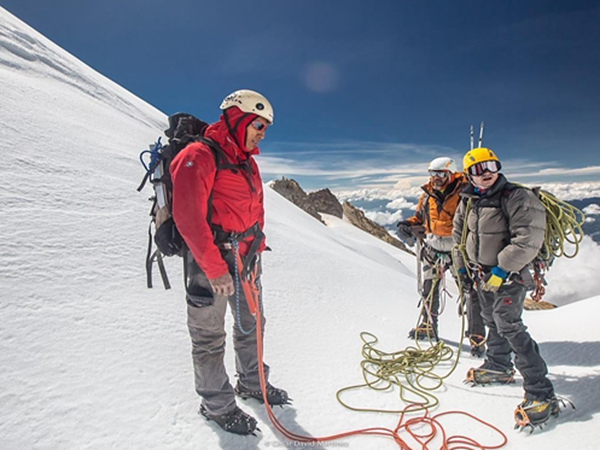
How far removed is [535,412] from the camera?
259 cm

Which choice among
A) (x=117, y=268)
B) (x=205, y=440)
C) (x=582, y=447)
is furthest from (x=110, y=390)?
(x=582, y=447)

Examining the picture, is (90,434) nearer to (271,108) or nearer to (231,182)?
(231,182)

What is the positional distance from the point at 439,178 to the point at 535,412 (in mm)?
2773

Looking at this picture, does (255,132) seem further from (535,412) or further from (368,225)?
(368,225)

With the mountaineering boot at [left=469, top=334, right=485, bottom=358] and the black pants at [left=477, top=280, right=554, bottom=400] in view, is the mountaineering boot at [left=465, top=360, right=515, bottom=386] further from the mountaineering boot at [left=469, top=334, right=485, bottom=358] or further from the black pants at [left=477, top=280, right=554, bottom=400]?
the mountaineering boot at [left=469, top=334, right=485, bottom=358]

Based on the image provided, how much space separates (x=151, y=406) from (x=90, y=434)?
16.3 inches

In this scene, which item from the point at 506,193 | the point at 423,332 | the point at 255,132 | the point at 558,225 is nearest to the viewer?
the point at 255,132

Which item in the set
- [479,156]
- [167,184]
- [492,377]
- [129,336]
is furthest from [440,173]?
[129,336]

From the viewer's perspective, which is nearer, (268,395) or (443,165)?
(268,395)

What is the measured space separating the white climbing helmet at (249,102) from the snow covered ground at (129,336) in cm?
213

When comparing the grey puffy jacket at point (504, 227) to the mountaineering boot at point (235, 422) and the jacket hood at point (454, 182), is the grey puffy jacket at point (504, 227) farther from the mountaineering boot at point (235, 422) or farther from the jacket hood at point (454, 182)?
the mountaineering boot at point (235, 422)

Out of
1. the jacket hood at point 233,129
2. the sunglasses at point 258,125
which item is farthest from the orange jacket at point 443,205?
the jacket hood at point 233,129

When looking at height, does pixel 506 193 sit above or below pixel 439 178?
below

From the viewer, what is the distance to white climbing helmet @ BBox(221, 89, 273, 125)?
2.45m
